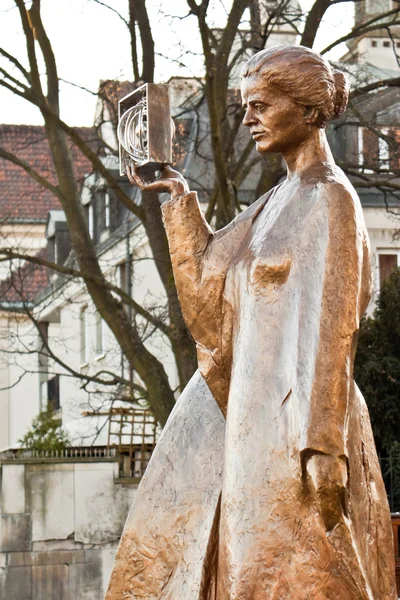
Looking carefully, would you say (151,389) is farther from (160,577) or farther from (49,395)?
(49,395)

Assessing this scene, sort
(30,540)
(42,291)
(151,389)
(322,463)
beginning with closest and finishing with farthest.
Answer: (322,463) < (151,389) < (30,540) < (42,291)

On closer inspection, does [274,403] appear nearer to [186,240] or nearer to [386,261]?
[186,240]

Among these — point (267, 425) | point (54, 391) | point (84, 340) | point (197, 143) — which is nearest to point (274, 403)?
point (267, 425)

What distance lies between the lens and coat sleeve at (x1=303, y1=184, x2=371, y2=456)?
16.2 ft

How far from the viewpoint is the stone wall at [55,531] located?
77.5 feet

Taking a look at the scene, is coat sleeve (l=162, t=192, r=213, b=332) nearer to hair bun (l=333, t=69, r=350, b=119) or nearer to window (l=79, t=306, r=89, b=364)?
hair bun (l=333, t=69, r=350, b=119)

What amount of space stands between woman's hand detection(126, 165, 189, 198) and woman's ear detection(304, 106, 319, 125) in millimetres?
499

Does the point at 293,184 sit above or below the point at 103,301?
below

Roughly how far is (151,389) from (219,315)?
12.4 metres

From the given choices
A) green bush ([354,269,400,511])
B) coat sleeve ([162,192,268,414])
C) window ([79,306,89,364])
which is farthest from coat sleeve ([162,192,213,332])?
window ([79,306,89,364])

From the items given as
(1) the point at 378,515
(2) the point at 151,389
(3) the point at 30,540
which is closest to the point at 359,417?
(1) the point at 378,515

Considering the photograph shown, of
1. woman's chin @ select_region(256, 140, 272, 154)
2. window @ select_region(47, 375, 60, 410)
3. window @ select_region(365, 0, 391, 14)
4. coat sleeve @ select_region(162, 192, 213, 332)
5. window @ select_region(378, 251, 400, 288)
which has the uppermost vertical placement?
window @ select_region(365, 0, 391, 14)

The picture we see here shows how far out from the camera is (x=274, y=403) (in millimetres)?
5094

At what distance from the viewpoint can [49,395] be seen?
41562 mm
